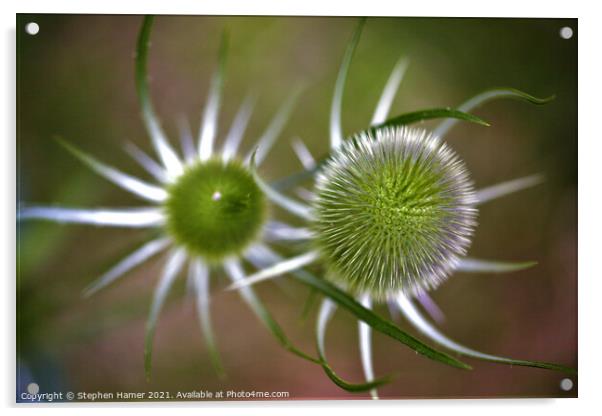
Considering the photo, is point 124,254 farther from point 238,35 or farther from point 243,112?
point 238,35

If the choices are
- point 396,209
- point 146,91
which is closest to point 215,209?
point 146,91

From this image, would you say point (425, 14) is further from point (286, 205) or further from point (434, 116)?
point (286, 205)

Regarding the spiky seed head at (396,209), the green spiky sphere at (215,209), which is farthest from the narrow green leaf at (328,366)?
the green spiky sphere at (215,209)

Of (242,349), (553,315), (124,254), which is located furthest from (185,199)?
(553,315)

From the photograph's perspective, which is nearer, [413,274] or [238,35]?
[413,274]

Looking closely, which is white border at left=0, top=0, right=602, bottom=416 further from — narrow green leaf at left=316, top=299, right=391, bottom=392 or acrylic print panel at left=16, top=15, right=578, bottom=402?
narrow green leaf at left=316, top=299, right=391, bottom=392

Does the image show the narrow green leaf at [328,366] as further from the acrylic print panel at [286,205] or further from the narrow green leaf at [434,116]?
the narrow green leaf at [434,116]

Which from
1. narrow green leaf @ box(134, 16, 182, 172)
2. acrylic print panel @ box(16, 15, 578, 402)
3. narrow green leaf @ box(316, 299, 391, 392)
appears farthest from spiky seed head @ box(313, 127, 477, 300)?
narrow green leaf @ box(134, 16, 182, 172)
